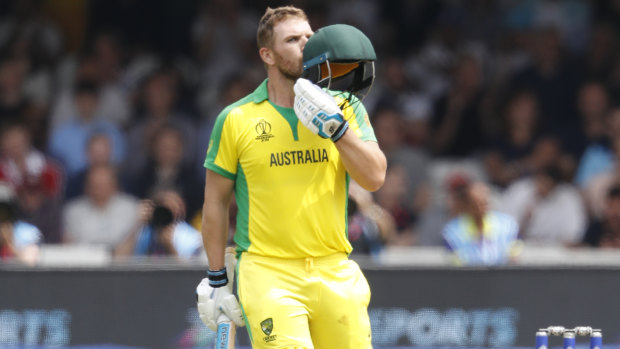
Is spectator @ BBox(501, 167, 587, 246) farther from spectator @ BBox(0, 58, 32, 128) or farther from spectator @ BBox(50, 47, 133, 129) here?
spectator @ BBox(0, 58, 32, 128)

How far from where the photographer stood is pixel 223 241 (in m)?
5.31

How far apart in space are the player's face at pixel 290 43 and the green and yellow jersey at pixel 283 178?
20cm

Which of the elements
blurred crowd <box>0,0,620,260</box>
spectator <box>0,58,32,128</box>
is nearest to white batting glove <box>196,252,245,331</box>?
blurred crowd <box>0,0,620,260</box>

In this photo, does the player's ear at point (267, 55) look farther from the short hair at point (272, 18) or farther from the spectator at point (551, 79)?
the spectator at point (551, 79)

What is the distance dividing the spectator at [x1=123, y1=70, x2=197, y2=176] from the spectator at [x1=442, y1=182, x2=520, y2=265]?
299cm

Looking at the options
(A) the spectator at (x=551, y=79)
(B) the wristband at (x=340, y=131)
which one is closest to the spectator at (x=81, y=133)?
(A) the spectator at (x=551, y=79)

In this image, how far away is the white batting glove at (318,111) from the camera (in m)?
4.78

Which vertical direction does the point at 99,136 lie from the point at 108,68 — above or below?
below

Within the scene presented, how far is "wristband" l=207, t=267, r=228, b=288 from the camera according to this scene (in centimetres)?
532

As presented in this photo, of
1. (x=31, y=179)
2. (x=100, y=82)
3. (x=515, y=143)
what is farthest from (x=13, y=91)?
(x=515, y=143)

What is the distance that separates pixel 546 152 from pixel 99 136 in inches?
175

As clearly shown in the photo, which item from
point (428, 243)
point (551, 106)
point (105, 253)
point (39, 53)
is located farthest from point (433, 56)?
point (105, 253)

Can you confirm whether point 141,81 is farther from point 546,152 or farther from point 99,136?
point 546,152

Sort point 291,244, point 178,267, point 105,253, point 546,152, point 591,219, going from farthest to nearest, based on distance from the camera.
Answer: point 546,152
point 591,219
point 105,253
point 178,267
point 291,244
